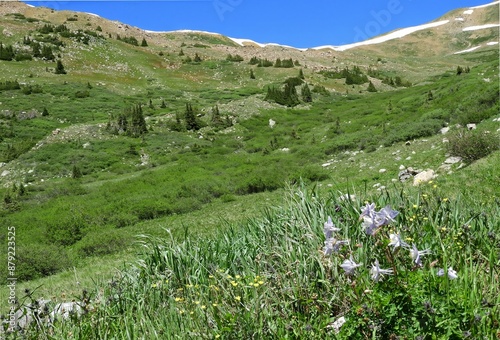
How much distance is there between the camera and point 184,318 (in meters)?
3.49

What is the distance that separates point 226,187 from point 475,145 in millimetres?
11715

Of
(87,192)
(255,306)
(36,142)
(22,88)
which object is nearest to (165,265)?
(255,306)

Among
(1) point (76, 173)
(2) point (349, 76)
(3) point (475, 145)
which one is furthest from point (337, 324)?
(2) point (349, 76)

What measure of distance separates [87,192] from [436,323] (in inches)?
874

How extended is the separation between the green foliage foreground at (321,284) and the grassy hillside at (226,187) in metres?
0.02

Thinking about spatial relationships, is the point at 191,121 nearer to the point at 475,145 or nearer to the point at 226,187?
the point at 226,187

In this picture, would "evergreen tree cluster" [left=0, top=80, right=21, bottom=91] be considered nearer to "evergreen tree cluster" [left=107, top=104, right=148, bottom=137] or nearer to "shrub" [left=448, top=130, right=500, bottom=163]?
"evergreen tree cluster" [left=107, top=104, right=148, bottom=137]

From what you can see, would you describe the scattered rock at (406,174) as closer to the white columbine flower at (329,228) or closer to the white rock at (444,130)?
the white rock at (444,130)

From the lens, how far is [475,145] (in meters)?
12.4

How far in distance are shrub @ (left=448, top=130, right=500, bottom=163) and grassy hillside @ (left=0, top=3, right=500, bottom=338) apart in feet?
0.20

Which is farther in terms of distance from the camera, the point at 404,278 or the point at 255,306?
the point at 255,306

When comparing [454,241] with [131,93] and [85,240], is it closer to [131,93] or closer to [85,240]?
[85,240]

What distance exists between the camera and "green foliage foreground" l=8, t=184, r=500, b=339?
261 cm

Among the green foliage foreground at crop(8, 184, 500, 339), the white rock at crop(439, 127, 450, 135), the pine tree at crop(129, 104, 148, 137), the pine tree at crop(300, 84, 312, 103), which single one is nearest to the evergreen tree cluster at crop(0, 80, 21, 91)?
the pine tree at crop(129, 104, 148, 137)
